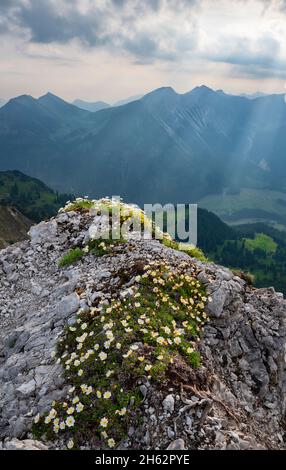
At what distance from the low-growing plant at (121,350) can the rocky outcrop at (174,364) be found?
406 mm

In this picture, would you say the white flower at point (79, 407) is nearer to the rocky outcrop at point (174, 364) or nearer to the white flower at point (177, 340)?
the rocky outcrop at point (174, 364)

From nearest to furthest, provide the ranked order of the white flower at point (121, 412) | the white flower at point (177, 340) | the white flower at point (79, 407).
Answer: the white flower at point (121, 412) → the white flower at point (79, 407) → the white flower at point (177, 340)

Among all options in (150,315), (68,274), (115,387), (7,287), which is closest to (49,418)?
(115,387)

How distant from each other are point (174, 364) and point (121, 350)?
177cm

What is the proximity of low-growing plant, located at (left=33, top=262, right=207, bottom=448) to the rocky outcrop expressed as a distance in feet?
1.33

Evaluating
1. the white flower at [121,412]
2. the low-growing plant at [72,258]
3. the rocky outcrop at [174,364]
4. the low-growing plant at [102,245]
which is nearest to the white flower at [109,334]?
the rocky outcrop at [174,364]

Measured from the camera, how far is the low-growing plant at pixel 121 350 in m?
12.3

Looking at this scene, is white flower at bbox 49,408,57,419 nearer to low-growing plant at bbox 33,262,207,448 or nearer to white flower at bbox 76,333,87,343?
low-growing plant at bbox 33,262,207,448

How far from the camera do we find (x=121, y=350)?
13805mm

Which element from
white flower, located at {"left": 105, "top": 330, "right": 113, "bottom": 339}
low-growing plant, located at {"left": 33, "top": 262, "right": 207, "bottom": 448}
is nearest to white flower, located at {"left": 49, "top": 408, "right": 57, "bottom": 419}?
low-growing plant, located at {"left": 33, "top": 262, "right": 207, "bottom": 448}

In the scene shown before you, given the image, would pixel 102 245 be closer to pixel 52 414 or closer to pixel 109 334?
pixel 109 334

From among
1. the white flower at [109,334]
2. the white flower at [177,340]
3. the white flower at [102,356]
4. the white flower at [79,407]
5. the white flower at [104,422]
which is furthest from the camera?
the white flower at [177,340]

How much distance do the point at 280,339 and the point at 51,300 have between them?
9932 mm

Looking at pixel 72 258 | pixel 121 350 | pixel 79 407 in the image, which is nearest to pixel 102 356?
pixel 121 350
